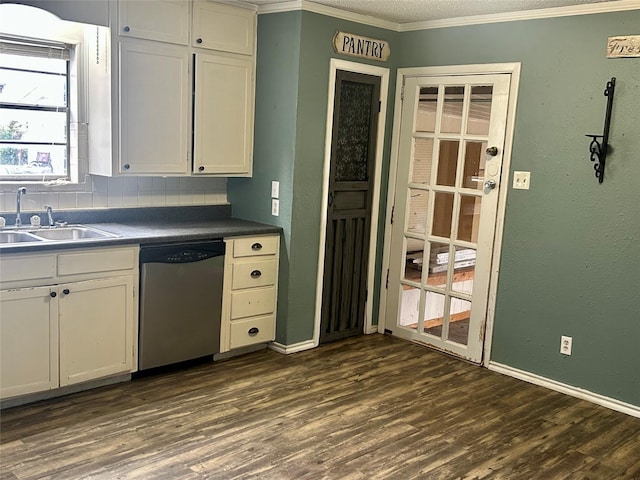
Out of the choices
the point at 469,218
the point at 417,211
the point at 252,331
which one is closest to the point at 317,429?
the point at 252,331

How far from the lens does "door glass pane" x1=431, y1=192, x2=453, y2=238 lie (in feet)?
14.1

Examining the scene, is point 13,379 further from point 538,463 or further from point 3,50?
point 538,463

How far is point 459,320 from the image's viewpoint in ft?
14.3

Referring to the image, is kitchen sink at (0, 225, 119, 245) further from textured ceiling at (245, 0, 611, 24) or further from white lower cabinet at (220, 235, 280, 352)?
textured ceiling at (245, 0, 611, 24)

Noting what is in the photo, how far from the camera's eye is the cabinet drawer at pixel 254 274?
4.04 metres

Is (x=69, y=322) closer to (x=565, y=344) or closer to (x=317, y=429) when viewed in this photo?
(x=317, y=429)

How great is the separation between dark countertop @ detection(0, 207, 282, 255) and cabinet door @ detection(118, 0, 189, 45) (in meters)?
1.10

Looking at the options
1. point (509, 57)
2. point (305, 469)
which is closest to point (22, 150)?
point (305, 469)

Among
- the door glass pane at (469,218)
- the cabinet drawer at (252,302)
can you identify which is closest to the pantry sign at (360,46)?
the door glass pane at (469,218)

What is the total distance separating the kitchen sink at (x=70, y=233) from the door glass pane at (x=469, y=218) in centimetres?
224

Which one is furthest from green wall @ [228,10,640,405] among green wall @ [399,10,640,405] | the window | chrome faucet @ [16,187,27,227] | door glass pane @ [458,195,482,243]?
chrome faucet @ [16,187,27,227]

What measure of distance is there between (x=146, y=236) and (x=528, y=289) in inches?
92.0

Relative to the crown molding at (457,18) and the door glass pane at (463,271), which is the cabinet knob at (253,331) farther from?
the crown molding at (457,18)

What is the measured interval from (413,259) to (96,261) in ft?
7.30
